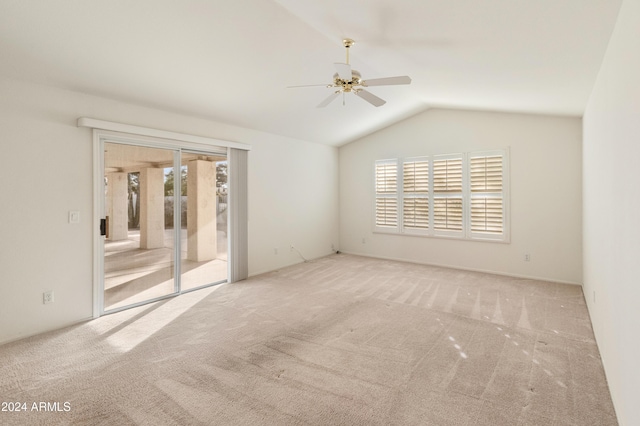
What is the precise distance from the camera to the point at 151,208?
417 centimetres

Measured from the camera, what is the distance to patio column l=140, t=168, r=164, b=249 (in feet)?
13.4

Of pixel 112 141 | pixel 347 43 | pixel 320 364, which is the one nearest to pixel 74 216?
pixel 112 141

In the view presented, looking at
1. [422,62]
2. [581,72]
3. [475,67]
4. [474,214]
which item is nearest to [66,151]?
[422,62]

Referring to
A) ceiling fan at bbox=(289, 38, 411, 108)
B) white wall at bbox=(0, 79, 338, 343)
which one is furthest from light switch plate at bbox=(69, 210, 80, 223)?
ceiling fan at bbox=(289, 38, 411, 108)

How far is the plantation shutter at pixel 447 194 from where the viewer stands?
19.8 ft

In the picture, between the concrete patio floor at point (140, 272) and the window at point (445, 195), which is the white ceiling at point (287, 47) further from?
the concrete patio floor at point (140, 272)

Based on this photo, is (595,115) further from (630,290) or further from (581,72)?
(630,290)

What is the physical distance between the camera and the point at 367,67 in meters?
4.08

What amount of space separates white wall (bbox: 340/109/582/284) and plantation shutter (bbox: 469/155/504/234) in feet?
0.65

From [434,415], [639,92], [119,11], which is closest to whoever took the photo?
[639,92]

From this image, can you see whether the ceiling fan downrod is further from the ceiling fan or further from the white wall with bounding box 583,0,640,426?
the white wall with bounding box 583,0,640,426

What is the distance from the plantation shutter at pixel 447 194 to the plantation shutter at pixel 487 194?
9.2 inches

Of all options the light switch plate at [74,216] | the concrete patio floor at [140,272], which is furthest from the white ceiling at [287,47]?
the concrete patio floor at [140,272]

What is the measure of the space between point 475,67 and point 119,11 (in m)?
3.48
